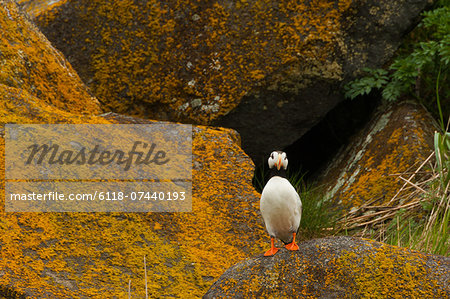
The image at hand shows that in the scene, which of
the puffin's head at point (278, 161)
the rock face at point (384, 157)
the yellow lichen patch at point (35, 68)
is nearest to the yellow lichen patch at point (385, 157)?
the rock face at point (384, 157)

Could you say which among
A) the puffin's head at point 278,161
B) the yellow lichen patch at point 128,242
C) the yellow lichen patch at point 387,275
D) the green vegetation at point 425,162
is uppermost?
the green vegetation at point 425,162

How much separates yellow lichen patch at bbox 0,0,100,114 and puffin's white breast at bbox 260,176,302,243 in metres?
2.50

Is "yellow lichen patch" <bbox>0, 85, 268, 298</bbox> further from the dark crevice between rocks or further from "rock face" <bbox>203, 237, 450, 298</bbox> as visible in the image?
the dark crevice between rocks

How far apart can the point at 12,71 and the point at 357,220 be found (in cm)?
315

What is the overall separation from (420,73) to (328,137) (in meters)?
1.30

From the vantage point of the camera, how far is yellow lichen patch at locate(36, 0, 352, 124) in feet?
19.0

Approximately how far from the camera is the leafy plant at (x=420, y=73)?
571 cm

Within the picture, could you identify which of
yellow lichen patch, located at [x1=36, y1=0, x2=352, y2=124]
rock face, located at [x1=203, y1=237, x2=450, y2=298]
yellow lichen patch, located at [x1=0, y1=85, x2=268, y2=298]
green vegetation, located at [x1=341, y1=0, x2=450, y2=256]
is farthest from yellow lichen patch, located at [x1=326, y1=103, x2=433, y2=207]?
rock face, located at [x1=203, y1=237, x2=450, y2=298]

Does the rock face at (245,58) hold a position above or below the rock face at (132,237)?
above

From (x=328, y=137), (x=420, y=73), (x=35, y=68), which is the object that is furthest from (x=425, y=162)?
(x=35, y=68)

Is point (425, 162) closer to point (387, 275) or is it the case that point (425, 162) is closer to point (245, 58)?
point (245, 58)

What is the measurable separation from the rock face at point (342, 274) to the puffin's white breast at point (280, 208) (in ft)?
1.07

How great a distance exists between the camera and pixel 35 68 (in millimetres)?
5223

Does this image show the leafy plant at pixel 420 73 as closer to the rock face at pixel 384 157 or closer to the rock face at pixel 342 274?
the rock face at pixel 384 157
